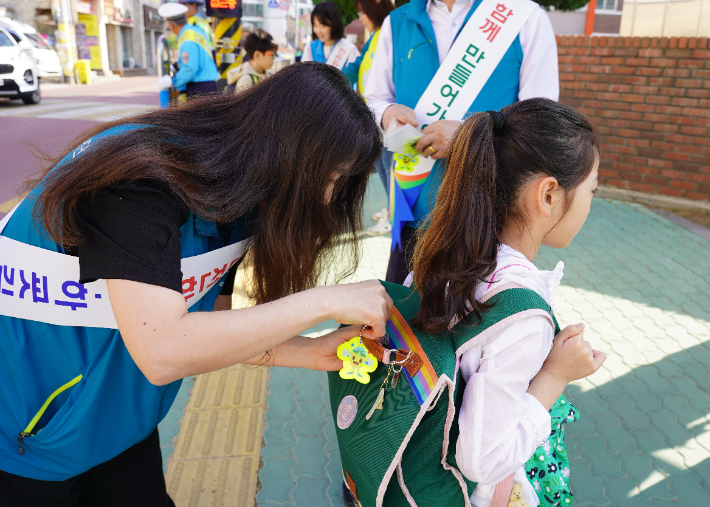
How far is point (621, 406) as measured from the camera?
282cm

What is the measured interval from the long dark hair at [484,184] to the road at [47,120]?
2.85 metres

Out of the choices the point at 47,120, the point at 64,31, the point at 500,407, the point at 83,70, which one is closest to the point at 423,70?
the point at 500,407

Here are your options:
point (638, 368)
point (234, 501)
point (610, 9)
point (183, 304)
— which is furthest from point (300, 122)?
point (610, 9)

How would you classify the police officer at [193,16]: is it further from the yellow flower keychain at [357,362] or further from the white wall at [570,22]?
the white wall at [570,22]

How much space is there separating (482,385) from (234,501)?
4.68 ft

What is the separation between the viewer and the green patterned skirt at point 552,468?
1.36 m

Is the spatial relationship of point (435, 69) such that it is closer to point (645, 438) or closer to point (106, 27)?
point (645, 438)

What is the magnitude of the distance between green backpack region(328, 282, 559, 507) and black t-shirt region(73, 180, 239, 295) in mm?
465

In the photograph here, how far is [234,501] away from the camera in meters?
2.17

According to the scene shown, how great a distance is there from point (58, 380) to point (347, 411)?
2.00 feet

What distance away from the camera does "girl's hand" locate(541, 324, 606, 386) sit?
4.00 feet

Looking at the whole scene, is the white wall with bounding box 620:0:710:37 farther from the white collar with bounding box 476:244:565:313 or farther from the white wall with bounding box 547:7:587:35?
the white wall with bounding box 547:7:587:35

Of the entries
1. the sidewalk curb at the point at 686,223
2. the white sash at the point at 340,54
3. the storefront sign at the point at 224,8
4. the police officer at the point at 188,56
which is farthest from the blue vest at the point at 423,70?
the storefront sign at the point at 224,8

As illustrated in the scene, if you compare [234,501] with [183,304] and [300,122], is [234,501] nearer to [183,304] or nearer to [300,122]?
[183,304]
